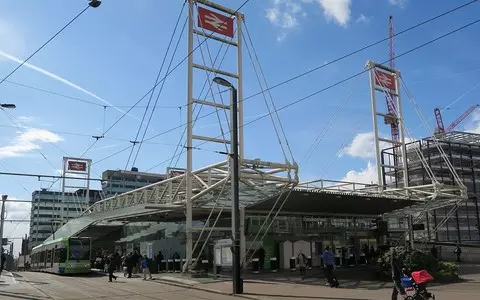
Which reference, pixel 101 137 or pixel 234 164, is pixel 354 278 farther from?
pixel 101 137

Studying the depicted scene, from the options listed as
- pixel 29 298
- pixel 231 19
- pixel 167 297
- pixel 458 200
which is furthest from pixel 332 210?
pixel 29 298

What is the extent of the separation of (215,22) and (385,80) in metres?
20.0

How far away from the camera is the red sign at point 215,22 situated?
30.9 meters

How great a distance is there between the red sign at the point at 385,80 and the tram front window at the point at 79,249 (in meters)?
28.0

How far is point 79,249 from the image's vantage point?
37.3m

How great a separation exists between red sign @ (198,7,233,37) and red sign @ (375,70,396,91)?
676 inches

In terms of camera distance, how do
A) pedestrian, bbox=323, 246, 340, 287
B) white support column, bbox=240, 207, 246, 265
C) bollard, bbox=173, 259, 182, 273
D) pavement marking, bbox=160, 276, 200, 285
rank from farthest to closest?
bollard, bbox=173, 259, 182, 273, white support column, bbox=240, 207, 246, 265, pavement marking, bbox=160, 276, 200, 285, pedestrian, bbox=323, 246, 340, 287

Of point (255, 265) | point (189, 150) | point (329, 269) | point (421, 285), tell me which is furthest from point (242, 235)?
point (421, 285)

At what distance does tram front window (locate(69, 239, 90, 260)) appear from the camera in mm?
36875

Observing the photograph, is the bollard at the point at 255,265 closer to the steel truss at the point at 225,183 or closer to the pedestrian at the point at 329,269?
the steel truss at the point at 225,183

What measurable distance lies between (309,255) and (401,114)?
16.2m

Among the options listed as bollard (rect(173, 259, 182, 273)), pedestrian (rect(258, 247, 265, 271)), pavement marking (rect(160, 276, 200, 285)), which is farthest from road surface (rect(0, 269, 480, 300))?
bollard (rect(173, 259, 182, 273))

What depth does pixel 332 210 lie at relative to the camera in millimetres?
37750

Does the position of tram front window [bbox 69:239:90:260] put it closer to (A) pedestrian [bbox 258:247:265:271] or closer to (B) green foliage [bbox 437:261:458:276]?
(A) pedestrian [bbox 258:247:265:271]
